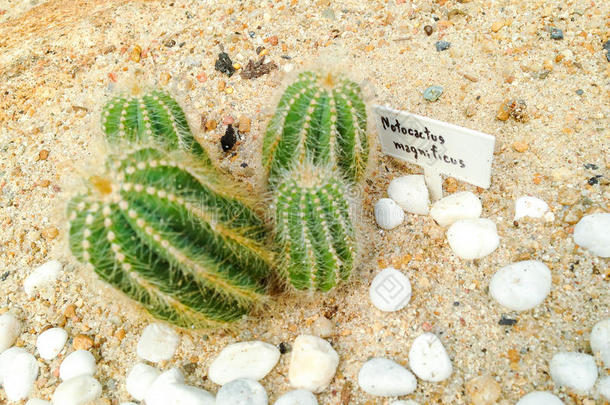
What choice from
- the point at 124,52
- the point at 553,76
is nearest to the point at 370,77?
the point at 553,76

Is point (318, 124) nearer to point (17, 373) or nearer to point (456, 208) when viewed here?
point (456, 208)

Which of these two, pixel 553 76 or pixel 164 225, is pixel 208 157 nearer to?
pixel 164 225

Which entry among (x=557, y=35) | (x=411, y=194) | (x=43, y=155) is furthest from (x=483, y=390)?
(x=43, y=155)

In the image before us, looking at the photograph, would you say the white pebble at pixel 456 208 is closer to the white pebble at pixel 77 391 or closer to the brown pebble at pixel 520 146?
the brown pebble at pixel 520 146

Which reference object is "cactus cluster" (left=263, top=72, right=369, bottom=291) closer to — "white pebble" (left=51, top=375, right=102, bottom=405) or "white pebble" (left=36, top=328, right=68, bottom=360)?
"white pebble" (left=51, top=375, right=102, bottom=405)

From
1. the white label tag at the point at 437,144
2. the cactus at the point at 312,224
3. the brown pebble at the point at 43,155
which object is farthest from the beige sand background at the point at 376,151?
the cactus at the point at 312,224

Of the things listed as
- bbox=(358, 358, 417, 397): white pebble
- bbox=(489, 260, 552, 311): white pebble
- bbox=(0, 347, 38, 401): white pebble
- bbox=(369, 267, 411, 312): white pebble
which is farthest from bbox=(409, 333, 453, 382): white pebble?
bbox=(0, 347, 38, 401): white pebble
